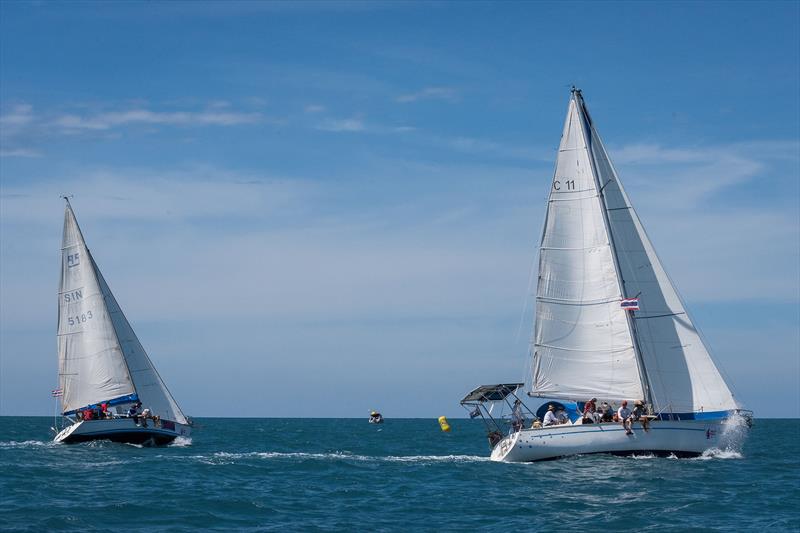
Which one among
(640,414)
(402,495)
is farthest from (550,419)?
(402,495)

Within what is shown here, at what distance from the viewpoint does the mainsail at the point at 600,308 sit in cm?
3731

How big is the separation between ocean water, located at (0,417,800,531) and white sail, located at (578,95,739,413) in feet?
7.80

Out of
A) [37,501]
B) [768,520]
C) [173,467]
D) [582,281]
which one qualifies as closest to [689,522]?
[768,520]

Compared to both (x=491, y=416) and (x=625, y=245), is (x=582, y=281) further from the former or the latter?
(x=491, y=416)

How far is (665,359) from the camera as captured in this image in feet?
123

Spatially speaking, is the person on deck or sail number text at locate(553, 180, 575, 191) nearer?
the person on deck

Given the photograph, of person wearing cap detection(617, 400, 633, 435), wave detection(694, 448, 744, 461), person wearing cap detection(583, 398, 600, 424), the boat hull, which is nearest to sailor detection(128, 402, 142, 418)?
the boat hull

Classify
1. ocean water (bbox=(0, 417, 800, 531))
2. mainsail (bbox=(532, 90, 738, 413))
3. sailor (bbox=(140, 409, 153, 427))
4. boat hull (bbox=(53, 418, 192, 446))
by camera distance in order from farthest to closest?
1. sailor (bbox=(140, 409, 153, 427))
2. boat hull (bbox=(53, 418, 192, 446))
3. mainsail (bbox=(532, 90, 738, 413))
4. ocean water (bbox=(0, 417, 800, 531))

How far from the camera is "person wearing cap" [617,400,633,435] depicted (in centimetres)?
3544

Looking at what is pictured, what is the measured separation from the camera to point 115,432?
49062 mm

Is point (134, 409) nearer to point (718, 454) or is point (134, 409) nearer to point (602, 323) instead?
point (602, 323)

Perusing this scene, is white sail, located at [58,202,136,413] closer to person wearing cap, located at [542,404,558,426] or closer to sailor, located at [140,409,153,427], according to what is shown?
sailor, located at [140,409,153,427]

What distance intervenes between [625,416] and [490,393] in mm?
5832

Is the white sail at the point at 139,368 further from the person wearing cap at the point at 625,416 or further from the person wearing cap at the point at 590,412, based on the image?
the person wearing cap at the point at 625,416
